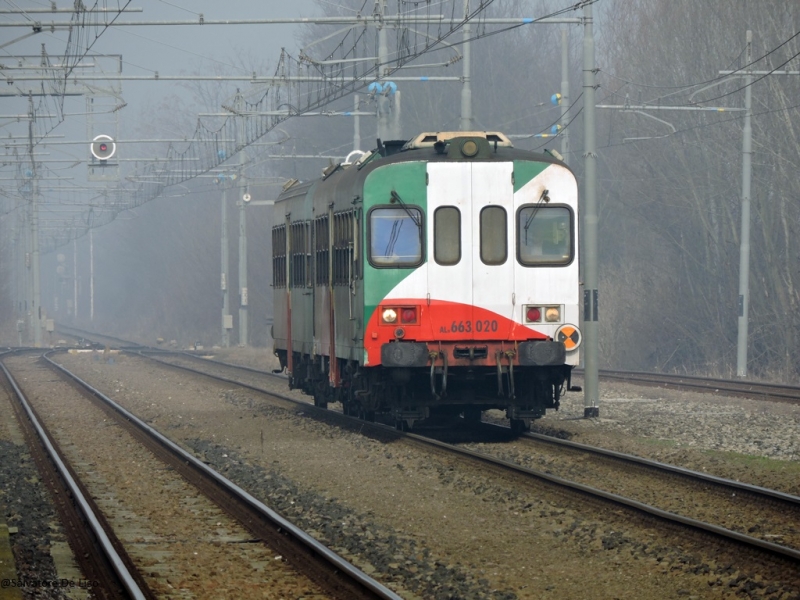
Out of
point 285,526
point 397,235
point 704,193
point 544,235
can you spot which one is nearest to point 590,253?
point 544,235

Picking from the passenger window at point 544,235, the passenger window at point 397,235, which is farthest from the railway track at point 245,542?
the passenger window at point 544,235

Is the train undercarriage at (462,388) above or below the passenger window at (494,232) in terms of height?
below

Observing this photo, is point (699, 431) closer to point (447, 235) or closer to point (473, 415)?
point (473, 415)

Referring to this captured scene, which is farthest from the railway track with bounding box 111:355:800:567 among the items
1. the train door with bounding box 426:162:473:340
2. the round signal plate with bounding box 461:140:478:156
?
the round signal plate with bounding box 461:140:478:156

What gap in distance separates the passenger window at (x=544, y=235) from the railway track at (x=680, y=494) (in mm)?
2122

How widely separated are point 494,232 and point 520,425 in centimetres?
244

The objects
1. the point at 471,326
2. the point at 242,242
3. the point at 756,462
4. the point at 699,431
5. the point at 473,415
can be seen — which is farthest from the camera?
the point at 242,242

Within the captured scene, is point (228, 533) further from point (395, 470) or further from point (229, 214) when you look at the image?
point (229, 214)

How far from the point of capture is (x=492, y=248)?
1477 cm

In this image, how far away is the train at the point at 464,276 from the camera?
47.6ft

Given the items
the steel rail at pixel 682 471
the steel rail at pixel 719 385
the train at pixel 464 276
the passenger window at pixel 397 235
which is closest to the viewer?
the steel rail at pixel 682 471

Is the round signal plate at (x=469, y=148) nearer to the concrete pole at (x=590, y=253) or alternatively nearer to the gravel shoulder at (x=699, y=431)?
the gravel shoulder at (x=699, y=431)

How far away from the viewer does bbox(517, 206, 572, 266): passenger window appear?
48.6 feet

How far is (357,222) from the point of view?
586 inches
